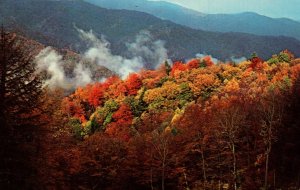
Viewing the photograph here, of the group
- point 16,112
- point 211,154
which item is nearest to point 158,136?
point 211,154

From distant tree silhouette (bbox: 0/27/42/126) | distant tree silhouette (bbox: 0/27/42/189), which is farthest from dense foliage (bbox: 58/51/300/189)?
distant tree silhouette (bbox: 0/27/42/126)

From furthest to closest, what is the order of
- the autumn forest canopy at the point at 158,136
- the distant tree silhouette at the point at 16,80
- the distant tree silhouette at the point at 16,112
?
1. the autumn forest canopy at the point at 158,136
2. the distant tree silhouette at the point at 16,80
3. the distant tree silhouette at the point at 16,112

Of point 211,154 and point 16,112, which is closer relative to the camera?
point 16,112

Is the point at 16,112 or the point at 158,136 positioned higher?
the point at 16,112

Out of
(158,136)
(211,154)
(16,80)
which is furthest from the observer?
(211,154)

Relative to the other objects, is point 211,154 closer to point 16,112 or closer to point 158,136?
point 158,136

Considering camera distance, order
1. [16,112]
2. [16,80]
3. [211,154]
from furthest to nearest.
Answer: [211,154] < [16,80] < [16,112]

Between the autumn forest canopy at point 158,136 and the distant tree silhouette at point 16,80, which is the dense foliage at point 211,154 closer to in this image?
the autumn forest canopy at point 158,136

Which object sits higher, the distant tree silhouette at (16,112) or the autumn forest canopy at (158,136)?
the distant tree silhouette at (16,112)

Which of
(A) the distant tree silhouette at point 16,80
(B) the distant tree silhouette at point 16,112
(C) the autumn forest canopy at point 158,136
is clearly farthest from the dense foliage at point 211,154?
(A) the distant tree silhouette at point 16,80
